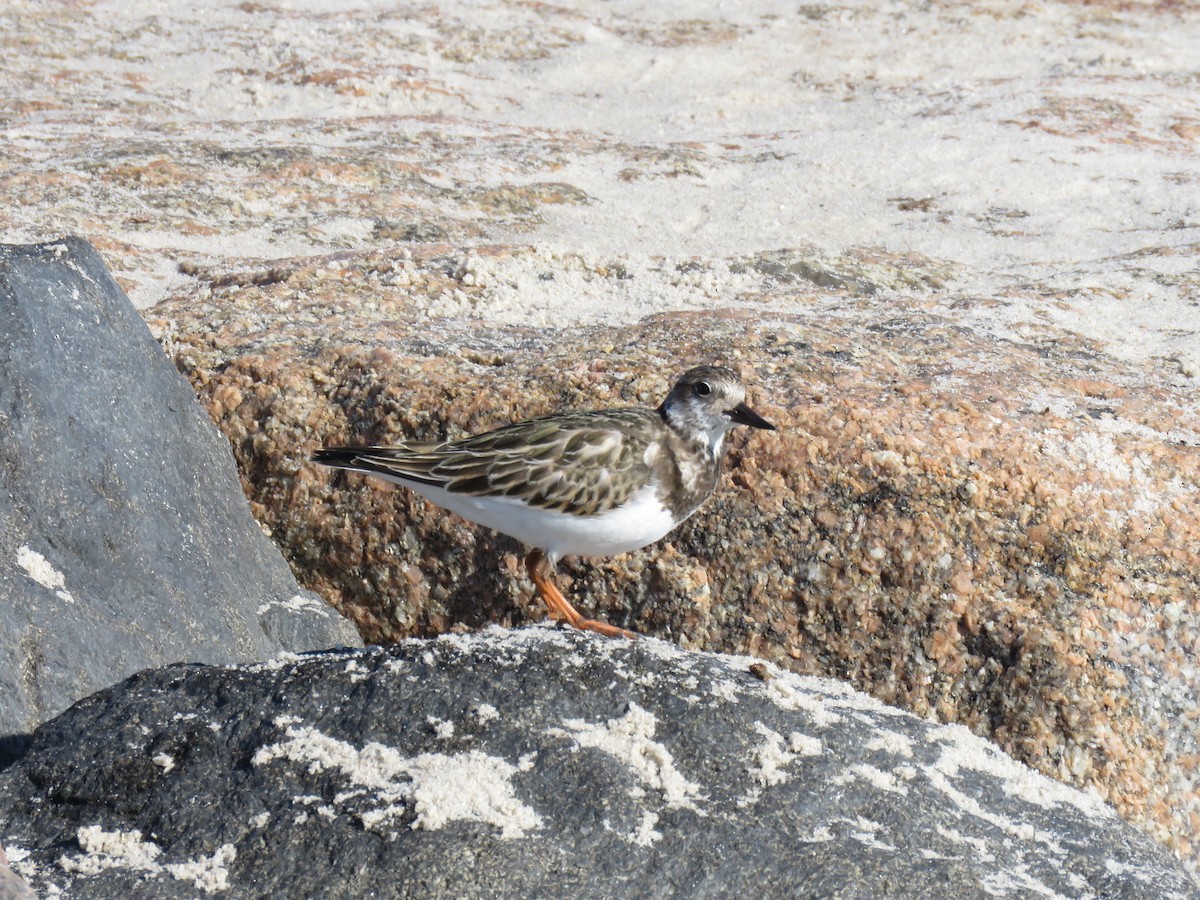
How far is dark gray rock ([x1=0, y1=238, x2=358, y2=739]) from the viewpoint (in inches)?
161

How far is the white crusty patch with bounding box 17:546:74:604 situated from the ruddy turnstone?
916mm

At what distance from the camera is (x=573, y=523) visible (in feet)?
14.5

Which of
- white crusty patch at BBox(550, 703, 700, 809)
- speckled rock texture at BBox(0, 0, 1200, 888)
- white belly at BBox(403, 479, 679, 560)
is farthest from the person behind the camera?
speckled rock texture at BBox(0, 0, 1200, 888)

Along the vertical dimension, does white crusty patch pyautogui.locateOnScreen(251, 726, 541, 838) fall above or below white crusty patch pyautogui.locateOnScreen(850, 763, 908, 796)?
above

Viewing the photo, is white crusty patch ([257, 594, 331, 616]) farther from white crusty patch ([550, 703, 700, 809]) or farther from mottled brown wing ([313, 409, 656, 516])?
white crusty patch ([550, 703, 700, 809])

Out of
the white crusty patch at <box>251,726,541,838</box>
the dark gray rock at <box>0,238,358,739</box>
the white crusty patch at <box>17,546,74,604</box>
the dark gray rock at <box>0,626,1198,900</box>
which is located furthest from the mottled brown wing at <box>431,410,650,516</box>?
the white crusty patch at <box>17,546,74,604</box>

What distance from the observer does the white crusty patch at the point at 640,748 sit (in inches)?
142

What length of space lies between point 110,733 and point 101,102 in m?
7.19

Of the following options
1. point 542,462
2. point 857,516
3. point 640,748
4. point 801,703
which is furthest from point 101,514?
point 857,516

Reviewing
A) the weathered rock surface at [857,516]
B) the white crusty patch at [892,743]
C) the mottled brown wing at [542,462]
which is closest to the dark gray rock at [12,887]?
the mottled brown wing at [542,462]

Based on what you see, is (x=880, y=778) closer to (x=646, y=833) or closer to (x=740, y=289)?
(x=646, y=833)

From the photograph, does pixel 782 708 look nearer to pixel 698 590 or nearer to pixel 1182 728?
pixel 698 590

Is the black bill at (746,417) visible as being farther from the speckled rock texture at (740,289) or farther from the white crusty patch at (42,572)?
the white crusty patch at (42,572)

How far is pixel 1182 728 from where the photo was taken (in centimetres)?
454
